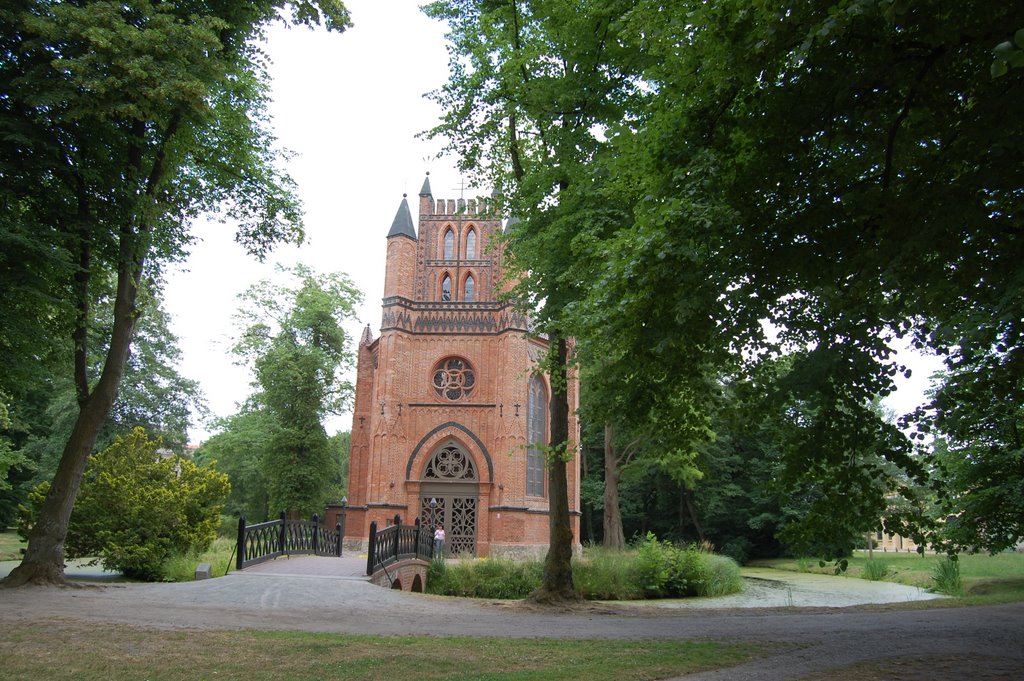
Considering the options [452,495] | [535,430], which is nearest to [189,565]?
[452,495]

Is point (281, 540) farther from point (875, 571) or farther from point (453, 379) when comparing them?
point (875, 571)

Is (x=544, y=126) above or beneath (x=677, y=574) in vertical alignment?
above

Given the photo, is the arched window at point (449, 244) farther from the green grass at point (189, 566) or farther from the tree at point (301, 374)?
the green grass at point (189, 566)

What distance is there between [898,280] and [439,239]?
1206 inches

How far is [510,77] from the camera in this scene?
1319 cm

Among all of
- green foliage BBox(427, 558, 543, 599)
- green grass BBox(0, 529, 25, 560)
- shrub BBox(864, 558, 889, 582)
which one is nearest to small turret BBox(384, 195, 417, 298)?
green foliage BBox(427, 558, 543, 599)

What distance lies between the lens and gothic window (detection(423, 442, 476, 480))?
31406mm

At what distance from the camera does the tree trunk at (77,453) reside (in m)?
11.2

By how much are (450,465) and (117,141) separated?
21446mm

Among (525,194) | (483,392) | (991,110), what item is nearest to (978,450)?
(991,110)

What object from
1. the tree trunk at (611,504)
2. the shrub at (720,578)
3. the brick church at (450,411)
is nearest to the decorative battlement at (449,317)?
the brick church at (450,411)

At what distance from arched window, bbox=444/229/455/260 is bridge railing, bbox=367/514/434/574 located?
16.4 m

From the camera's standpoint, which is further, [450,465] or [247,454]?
[247,454]

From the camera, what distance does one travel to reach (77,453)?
469 inches
